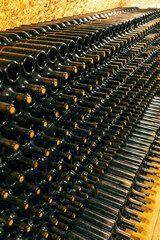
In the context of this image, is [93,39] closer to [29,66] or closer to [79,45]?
[79,45]

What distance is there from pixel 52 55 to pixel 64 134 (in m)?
0.34

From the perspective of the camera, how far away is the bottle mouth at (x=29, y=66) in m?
0.76

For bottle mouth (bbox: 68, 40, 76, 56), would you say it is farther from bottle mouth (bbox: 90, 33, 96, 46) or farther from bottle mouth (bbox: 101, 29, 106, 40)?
bottle mouth (bbox: 101, 29, 106, 40)

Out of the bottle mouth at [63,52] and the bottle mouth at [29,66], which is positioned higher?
the bottle mouth at [63,52]

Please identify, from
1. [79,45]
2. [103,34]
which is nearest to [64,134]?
[79,45]

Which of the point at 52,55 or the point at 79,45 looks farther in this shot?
the point at 79,45

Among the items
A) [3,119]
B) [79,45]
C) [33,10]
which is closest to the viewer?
[3,119]

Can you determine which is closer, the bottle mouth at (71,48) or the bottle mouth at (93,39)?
the bottle mouth at (71,48)

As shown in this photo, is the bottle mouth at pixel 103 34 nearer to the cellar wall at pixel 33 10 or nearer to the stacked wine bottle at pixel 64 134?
the stacked wine bottle at pixel 64 134

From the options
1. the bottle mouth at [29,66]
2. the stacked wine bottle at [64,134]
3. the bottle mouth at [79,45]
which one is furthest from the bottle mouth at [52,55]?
the bottle mouth at [79,45]

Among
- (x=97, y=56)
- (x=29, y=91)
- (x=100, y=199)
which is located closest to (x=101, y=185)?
(x=100, y=199)

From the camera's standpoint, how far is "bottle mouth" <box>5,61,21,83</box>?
688mm

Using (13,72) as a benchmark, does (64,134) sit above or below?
below

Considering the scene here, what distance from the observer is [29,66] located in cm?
80
